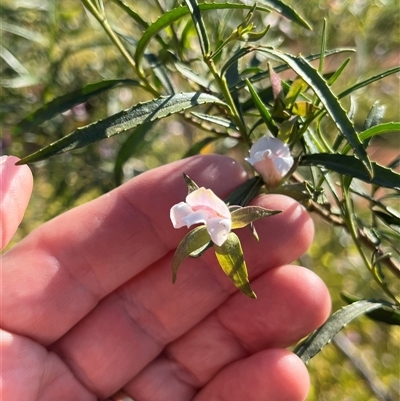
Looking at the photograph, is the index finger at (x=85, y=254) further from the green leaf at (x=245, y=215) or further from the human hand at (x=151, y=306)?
the green leaf at (x=245, y=215)

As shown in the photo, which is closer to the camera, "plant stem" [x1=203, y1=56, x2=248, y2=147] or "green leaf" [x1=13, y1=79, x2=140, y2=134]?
"plant stem" [x1=203, y1=56, x2=248, y2=147]

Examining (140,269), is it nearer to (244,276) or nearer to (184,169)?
(184,169)

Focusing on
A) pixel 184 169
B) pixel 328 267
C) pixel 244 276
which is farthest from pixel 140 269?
pixel 328 267

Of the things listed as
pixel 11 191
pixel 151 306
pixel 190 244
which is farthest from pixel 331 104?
pixel 151 306

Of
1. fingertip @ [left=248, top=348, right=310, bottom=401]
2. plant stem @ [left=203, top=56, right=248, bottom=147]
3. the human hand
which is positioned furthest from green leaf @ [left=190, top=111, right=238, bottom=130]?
fingertip @ [left=248, top=348, right=310, bottom=401]

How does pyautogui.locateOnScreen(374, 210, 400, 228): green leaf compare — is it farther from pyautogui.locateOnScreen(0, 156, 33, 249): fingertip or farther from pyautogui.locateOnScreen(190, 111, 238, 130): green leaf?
pyautogui.locateOnScreen(0, 156, 33, 249): fingertip

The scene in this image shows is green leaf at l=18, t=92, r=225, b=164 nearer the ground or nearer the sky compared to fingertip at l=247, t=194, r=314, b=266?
nearer the sky

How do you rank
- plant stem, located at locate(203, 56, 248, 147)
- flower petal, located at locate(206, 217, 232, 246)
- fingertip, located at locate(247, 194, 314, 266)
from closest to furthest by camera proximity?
flower petal, located at locate(206, 217, 232, 246) < plant stem, located at locate(203, 56, 248, 147) < fingertip, located at locate(247, 194, 314, 266)
